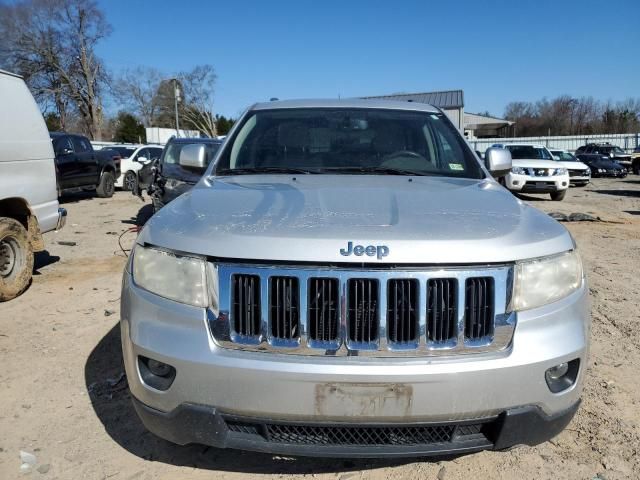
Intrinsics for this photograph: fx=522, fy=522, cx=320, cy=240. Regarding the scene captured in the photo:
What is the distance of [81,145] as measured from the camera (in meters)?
14.0

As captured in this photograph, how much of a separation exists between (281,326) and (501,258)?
862mm

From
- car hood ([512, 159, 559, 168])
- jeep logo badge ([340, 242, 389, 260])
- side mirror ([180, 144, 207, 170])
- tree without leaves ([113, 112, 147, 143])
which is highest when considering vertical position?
tree without leaves ([113, 112, 147, 143])

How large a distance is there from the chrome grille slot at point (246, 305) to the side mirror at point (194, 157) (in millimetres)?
1663

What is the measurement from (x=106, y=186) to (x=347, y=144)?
13855 millimetres

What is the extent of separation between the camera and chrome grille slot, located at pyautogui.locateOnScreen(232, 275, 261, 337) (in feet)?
6.40

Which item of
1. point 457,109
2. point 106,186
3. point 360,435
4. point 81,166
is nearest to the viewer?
point 360,435

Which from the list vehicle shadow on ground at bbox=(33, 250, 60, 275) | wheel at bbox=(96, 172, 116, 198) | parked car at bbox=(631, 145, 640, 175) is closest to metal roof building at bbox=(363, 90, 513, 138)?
parked car at bbox=(631, 145, 640, 175)

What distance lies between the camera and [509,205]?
2482mm

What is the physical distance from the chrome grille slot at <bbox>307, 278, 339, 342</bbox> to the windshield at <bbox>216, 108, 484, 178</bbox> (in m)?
1.32

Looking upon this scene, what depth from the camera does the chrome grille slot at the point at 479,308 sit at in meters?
1.95

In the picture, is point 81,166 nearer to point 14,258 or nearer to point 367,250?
point 14,258

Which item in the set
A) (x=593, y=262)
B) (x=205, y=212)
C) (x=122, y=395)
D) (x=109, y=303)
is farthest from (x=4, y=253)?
(x=593, y=262)

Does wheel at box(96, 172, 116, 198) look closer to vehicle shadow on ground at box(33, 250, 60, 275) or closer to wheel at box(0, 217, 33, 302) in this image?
vehicle shadow on ground at box(33, 250, 60, 275)

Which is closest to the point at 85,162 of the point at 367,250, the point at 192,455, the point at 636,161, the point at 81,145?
the point at 81,145
